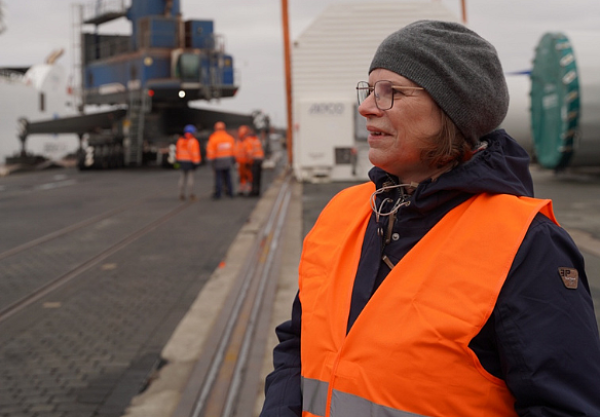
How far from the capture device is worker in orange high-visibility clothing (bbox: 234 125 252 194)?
1617 centimetres

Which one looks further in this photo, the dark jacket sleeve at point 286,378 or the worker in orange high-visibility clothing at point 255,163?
the worker in orange high-visibility clothing at point 255,163

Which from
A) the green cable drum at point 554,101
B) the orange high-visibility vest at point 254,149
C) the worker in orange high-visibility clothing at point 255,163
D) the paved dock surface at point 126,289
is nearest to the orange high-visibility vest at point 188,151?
the paved dock surface at point 126,289

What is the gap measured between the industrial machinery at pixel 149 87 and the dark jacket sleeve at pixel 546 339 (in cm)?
2683

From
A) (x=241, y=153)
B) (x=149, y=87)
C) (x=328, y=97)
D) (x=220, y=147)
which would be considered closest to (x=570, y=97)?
(x=328, y=97)

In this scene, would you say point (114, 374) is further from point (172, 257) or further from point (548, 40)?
point (548, 40)

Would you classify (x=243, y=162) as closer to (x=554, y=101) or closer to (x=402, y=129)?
(x=554, y=101)

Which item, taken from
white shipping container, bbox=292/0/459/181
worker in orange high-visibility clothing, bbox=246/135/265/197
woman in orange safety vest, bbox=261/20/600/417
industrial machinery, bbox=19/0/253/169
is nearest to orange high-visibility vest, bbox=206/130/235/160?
worker in orange high-visibility clothing, bbox=246/135/265/197

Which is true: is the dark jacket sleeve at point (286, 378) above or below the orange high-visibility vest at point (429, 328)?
below

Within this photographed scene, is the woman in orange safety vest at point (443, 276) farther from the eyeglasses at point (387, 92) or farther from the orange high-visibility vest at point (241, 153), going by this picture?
the orange high-visibility vest at point (241, 153)

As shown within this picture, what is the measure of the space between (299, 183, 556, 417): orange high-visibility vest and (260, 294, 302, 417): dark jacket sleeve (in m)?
0.13

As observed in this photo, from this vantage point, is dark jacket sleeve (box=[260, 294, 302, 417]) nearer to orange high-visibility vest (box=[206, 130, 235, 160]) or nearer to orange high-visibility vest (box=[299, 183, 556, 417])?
orange high-visibility vest (box=[299, 183, 556, 417])

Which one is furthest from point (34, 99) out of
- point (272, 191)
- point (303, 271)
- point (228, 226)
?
point (303, 271)

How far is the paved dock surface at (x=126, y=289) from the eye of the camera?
419 cm

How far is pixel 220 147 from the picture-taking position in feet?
50.7
